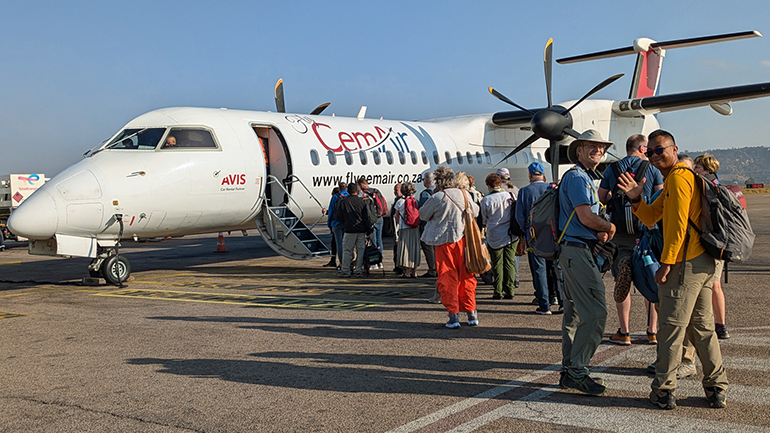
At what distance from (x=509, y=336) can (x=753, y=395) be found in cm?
256

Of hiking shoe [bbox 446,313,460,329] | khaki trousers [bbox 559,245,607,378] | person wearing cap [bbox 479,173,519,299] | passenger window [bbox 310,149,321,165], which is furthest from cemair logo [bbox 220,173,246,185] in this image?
khaki trousers [bbox 559,245,607,378]

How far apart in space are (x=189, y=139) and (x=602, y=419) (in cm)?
982

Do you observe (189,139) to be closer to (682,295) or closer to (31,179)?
(682,295)

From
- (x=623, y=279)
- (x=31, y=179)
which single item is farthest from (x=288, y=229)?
(x=31, y=179)

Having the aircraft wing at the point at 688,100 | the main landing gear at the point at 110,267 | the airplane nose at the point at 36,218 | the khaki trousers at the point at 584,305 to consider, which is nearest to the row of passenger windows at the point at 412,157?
the aircraft wing at the point at 688,100

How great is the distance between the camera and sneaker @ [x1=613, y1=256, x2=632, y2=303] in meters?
5.52

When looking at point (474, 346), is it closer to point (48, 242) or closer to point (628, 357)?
point (628, 357)

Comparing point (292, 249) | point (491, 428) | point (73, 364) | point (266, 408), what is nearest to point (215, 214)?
point (292, 249)

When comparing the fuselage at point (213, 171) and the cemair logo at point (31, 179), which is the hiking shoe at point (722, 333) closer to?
the fuselage at point (213, 171)

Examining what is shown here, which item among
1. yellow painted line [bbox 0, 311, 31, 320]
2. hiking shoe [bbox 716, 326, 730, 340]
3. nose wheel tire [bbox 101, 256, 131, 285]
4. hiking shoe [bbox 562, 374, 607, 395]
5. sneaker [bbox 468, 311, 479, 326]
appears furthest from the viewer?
nose wheel tire [bbox 101, 256, 131, 285]

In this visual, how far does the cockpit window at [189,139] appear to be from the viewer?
12016mm

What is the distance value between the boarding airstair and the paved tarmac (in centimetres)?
287

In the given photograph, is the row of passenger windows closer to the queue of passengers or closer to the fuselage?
the fuselage

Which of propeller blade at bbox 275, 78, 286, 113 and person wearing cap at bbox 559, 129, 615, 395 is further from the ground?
propeller blade at bbox 275, 78, 286, 113
